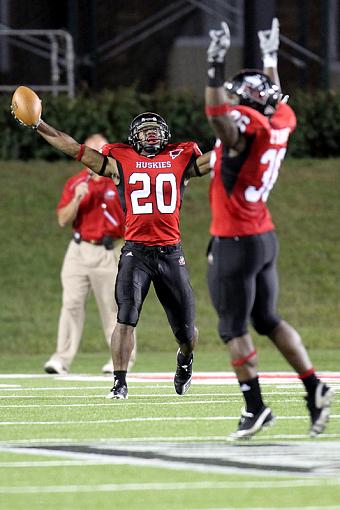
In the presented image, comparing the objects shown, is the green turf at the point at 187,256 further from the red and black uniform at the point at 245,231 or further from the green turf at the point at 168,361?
the red and black uniform at the point at 245,231

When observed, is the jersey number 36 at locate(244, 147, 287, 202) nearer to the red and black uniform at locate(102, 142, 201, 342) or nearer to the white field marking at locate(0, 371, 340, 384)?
the red and black uniform at locate(102, 142, 201, 342)

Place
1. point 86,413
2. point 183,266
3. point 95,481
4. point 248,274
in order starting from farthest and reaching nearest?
point 183,266 < point 86,413 < point 248,274 < point 95,481

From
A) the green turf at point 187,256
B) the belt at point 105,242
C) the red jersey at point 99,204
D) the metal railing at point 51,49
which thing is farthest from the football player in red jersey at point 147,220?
the metal railing at point 51,49

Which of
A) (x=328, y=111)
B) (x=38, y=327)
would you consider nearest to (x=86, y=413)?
(x=38, y=327)

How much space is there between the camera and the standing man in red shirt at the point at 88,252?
16203mm

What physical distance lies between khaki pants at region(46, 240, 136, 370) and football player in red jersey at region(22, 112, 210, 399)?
158 inches

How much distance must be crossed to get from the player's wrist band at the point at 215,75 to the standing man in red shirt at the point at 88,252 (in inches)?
273

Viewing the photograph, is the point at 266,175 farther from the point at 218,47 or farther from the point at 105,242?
the point at 105,242

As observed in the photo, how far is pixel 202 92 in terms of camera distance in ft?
87.6

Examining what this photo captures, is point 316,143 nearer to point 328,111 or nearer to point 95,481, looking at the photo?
point 328,111

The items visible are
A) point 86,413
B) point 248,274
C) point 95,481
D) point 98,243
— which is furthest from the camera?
point 98,243

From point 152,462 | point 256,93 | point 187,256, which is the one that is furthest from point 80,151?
point 187,256

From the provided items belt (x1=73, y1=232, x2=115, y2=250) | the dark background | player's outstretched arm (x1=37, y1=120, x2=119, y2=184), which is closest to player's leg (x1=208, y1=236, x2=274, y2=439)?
player's outstretched arm (x1=37, y1=120, x2=119, y2=184)

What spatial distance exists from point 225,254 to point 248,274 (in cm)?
17
